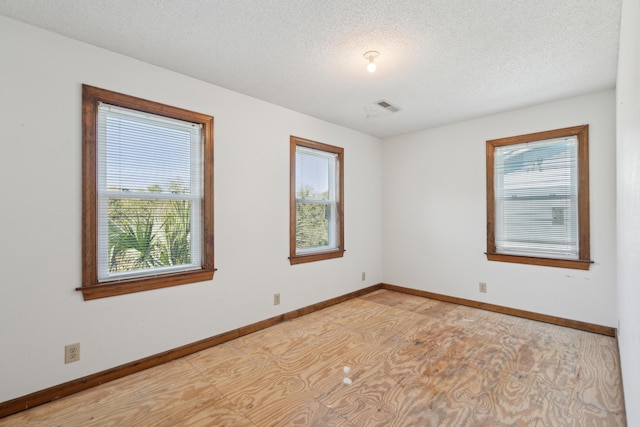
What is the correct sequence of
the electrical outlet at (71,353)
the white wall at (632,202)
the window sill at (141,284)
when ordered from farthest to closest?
the window sill at (141,284) < the electrical outlet at (71,353) < the white wall at (632,202)

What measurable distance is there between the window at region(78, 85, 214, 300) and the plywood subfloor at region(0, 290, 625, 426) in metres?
0.78

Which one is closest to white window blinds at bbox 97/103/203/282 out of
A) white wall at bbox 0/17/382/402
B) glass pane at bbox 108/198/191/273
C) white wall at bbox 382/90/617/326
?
glass pane at bbox 108/198/191/273

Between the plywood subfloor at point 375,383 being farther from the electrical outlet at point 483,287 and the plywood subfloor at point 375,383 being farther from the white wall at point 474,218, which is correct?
the electrical outlet at point 483,287

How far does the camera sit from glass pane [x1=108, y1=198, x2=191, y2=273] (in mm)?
2467

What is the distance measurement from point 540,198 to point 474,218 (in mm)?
774

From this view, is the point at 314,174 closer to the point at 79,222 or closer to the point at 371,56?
the point at 371,56

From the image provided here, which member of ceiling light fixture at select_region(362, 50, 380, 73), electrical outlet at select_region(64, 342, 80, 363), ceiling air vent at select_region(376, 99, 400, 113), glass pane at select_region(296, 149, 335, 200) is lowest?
electrical outlet at select_region(64, 342, 80, 363)

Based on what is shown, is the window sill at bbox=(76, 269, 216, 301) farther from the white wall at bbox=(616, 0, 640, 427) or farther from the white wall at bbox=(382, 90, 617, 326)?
the white wall at bbox=(382, 90, 617, 326)

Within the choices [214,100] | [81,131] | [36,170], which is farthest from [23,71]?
[214,100]

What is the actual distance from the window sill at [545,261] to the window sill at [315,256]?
199 centimetres

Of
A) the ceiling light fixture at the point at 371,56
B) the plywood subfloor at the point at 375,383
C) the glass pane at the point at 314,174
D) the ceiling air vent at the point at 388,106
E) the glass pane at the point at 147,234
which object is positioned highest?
the ceiling air vent at the point at 388,106

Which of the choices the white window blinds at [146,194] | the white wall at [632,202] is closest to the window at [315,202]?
the white window blinds at [146,194]

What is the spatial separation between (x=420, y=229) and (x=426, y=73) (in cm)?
252

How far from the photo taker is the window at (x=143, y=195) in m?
2.32
